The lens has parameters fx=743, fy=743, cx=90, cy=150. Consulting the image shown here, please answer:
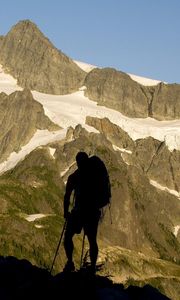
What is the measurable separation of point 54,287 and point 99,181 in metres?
4.21

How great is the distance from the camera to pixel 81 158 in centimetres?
2775

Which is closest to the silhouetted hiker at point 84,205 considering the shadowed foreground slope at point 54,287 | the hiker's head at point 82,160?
the hiker's head at point 82,160

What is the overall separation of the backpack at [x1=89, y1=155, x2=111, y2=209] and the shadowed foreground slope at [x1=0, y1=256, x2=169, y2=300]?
2.79 meters

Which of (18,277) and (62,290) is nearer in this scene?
(62,290)

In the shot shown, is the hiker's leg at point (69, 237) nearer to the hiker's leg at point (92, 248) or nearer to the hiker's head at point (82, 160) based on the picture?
the hiker's leg at point (92, 248)

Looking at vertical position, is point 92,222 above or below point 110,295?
above

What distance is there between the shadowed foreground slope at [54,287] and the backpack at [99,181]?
279 centimetres

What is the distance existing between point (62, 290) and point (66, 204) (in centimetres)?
347

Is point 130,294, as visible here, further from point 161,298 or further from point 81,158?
point 81,158

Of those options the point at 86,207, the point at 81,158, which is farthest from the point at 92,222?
the point at 81,158

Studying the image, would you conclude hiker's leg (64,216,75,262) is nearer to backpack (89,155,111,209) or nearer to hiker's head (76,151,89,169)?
backpack (89,155,111,209)

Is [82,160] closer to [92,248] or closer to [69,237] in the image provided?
[69,237]

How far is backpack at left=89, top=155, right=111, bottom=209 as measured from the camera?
27516 mm

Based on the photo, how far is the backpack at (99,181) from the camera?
2752cm
